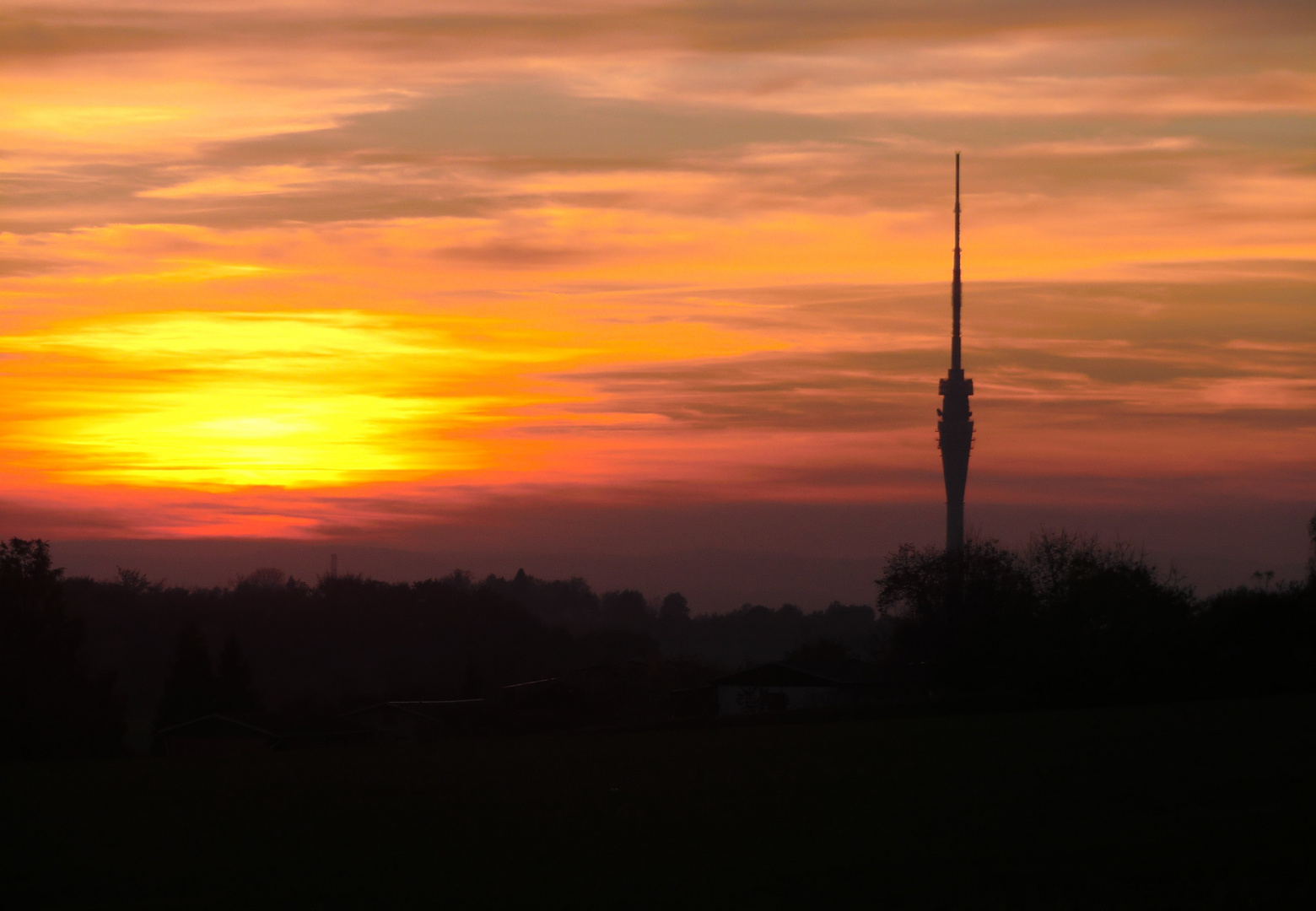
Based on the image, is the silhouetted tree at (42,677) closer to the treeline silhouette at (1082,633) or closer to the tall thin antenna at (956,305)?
the treeline silhouette at (1082,633)

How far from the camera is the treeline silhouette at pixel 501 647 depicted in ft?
192

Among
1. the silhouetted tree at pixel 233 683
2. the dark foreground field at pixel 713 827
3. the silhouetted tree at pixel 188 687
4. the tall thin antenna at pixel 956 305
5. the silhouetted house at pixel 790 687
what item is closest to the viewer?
the dark foreground field at pixel 713 827

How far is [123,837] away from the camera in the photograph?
23.6 metres

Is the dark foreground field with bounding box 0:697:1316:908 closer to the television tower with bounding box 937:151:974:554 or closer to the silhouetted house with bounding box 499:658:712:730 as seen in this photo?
the silhouetted house with bounding box 499:658:712:730

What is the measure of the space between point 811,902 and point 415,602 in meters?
104

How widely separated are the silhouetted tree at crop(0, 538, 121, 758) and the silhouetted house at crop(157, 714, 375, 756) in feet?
11.3

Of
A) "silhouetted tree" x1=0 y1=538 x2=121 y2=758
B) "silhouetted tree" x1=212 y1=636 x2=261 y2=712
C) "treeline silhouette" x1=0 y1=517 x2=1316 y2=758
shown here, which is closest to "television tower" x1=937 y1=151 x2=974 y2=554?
"treeline silhouette" x1=0 y1=517 x2=1316 y2=758

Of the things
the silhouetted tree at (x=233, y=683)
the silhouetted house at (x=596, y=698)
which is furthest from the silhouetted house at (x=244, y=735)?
the silhouetted tree at (x=233, y=683)

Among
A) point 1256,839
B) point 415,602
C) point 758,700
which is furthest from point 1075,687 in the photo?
point 415,602

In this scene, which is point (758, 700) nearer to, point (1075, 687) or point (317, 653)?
point (1075, 687)

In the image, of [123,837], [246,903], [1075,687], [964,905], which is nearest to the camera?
[964,905]

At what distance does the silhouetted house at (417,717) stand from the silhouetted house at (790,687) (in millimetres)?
14006

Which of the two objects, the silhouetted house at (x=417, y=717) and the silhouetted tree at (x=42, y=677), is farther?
the silhouetted house at (x=417, y=717)

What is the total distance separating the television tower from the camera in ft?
428
